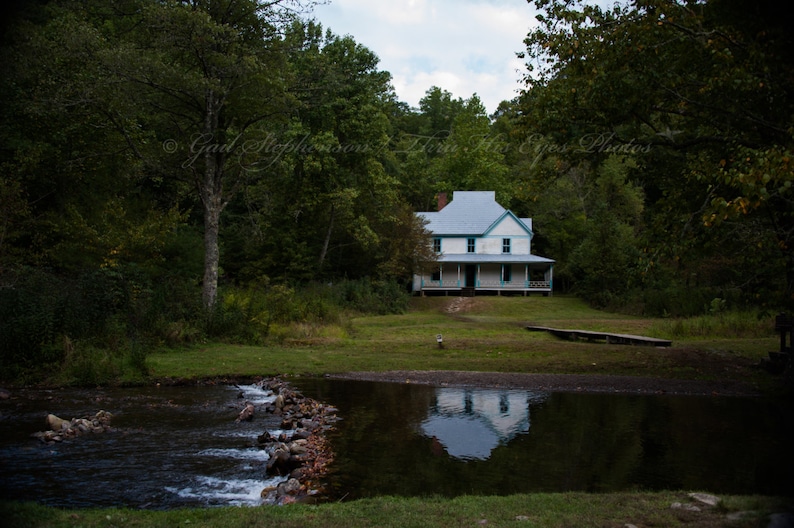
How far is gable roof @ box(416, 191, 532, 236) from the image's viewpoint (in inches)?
2034

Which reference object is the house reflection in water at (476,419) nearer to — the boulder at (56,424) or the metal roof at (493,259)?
the boulder at (56,424)

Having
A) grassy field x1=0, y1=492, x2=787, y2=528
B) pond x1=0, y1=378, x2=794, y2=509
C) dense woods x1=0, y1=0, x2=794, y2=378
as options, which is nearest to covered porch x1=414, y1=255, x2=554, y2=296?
dense woods x1=0, y1=0, x2=794, y2=378

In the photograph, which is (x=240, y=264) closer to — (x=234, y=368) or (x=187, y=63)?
(x=187, y=63)

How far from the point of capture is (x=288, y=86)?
25.3 meters

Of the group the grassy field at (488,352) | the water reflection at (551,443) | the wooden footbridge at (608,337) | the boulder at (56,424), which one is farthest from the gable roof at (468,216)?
the boulder at (56,424)

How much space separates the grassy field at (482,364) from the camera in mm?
5805

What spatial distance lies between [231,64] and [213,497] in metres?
17.6

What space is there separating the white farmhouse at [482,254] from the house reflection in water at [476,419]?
3550 centimetres

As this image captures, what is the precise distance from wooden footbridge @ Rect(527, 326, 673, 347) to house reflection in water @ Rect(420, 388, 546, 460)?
31.4 ft

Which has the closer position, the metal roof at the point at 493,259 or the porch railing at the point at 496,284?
the metal roof at the point at 493,259

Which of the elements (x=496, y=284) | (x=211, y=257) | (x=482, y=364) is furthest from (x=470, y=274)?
(x=482, y=364)

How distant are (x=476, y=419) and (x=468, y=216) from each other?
138ft

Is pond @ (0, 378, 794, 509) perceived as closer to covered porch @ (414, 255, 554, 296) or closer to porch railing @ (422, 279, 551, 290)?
covered porch @ (414, 255, 554, 296)

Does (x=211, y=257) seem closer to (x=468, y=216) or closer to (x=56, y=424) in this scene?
(x=56, y=424)
